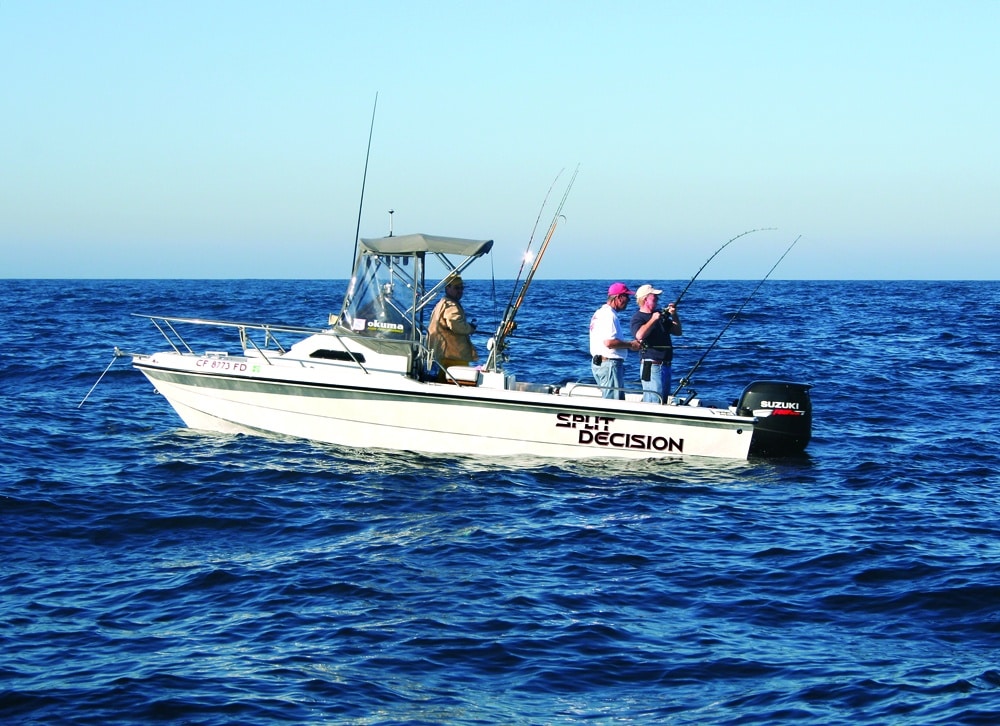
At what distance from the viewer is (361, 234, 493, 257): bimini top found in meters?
11.8

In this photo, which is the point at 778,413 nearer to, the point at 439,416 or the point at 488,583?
the point at 439,416

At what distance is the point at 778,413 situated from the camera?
37.4 feet

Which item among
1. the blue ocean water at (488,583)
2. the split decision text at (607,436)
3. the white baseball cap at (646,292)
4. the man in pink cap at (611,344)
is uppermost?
the white baseball cap at (646,292)

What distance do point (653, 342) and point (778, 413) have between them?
153cm

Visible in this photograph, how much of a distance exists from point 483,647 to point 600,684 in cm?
83

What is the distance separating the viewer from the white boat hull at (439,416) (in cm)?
1119

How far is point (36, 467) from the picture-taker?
11.3 metres

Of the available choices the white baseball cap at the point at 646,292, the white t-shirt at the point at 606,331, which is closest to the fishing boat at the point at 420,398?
the white t-shirt at the point at 606,331

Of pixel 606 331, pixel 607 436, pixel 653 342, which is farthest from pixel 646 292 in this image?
pixel 607 436

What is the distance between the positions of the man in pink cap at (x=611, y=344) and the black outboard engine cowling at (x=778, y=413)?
52.0 inches

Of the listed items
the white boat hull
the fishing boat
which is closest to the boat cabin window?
the fishing boat

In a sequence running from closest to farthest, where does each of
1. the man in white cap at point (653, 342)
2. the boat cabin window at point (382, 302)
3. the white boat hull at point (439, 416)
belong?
the white boat hull at point (439, 416) → the man in white cap at point (653, 342) → the boat cabin window at point (382, 302)

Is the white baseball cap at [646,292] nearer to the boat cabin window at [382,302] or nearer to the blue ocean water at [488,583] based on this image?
the blue ocean water at [488,583]

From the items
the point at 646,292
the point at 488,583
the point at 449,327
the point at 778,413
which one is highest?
the point at 646,292
